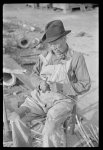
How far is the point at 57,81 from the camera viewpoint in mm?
3119

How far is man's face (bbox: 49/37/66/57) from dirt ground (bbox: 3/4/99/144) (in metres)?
1.67

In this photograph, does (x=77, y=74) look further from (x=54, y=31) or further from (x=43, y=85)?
(x=54, y=31)

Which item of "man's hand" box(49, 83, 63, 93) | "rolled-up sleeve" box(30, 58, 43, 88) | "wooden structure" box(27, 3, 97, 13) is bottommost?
"man's hand" box(49, 83, 63, 93)

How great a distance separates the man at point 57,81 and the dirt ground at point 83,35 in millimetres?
1393

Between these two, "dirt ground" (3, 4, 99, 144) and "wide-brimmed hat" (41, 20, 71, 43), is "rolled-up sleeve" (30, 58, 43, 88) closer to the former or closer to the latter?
"wide-brimmed hat" (41, 20, 71, 43)

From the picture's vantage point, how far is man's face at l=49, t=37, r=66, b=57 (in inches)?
118

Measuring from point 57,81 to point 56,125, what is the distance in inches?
21.0

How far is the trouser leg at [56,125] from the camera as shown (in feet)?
9.08

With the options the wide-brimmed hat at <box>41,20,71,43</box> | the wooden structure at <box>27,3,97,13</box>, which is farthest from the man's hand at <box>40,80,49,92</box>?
the wooden structure at <box>27,3,97,13</box>

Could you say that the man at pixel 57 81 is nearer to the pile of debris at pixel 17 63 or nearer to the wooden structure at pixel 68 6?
the pile of debris at pixel 17 63

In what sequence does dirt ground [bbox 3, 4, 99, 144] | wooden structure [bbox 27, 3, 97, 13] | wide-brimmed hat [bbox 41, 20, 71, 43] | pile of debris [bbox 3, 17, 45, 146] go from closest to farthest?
wide-brimmed hat [bbox 41, 20, 71, 43], dirt ground [bbox 3, 4, 99, 144], pile of debris [bbox 3, 17, 45, 146], wooden structure [bbox 27, 3, 97, 13]

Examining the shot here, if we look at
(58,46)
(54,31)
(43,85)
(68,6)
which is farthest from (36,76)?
(68,6)

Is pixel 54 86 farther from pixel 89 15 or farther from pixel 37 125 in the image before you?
pixel 89 15

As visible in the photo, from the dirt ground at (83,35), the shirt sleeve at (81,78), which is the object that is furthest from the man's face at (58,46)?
the dirt ground at (83,35)
